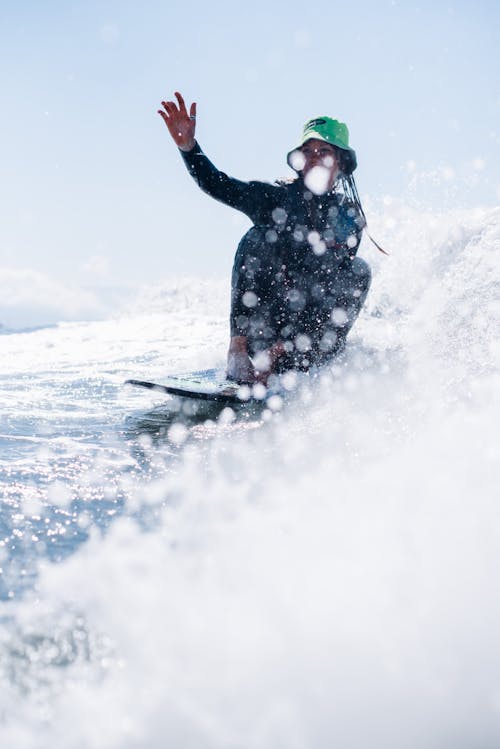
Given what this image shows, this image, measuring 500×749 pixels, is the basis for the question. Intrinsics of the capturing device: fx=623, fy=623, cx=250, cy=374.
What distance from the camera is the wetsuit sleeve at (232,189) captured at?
4.74 meters

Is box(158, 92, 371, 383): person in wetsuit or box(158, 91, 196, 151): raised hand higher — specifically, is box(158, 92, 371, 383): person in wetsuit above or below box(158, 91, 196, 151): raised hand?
below

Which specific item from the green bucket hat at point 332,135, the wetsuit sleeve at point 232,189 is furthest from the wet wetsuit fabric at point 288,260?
the green bucket hat at point 332,135

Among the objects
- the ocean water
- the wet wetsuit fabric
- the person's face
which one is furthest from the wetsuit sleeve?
the ocean water

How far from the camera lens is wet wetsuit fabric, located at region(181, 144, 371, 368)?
4.82 meters

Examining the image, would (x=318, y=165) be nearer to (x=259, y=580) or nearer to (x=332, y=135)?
(x=332, y=135)

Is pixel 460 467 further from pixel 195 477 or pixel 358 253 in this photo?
pixel 358 253

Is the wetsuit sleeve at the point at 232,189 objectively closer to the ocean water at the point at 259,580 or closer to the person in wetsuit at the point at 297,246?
the person in wetsuit at the point at 297,246

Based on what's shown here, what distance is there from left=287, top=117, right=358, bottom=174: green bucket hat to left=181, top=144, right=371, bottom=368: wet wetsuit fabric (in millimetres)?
287

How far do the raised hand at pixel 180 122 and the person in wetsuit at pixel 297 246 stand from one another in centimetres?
13

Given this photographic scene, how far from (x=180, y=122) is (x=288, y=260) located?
4.21ft

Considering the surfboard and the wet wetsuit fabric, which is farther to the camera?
the wet wetsuit fabric

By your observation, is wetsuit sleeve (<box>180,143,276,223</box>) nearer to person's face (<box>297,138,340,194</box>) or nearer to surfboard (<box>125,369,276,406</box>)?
person's face (<box>297,138,340,194</box>)

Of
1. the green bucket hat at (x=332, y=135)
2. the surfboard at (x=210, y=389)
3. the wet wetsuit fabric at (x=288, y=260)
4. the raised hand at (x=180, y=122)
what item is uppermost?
the green bucket hat at (x=332, y=135)

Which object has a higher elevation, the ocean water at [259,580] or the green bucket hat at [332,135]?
the green bucket hat at [332,135]
